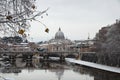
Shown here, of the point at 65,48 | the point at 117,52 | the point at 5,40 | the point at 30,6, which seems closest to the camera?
the point at 30,6

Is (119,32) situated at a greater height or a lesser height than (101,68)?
greater

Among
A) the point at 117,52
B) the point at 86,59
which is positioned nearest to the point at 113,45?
the point at 117,52

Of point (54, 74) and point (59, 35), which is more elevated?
point (59, 35)

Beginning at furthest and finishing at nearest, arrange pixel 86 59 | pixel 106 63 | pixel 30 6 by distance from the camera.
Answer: pixel 86 59
pixel 106 63
pixel 30 6

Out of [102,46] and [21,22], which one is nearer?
[21,22]

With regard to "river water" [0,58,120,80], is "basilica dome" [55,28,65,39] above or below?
above

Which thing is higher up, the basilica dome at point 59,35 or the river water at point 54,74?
the basilica dome at point 59,35

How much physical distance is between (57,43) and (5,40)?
10795 cm

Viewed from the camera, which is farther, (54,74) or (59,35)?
(59,35)

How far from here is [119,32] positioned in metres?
Result: 41.0

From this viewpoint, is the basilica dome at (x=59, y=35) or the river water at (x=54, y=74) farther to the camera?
the basilica dome at (x=59, y=35)

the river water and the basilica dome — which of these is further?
the basilica dome

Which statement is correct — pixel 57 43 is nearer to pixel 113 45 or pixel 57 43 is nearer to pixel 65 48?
pixel 65 48

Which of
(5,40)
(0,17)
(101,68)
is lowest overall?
(101,68)
